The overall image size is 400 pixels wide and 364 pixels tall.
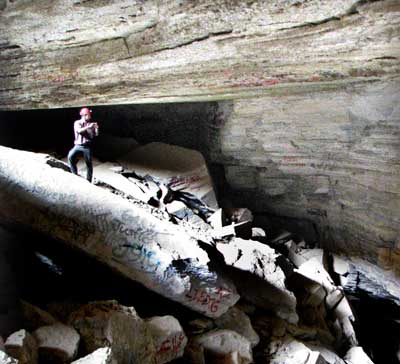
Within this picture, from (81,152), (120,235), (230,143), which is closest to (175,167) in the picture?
(230,143)

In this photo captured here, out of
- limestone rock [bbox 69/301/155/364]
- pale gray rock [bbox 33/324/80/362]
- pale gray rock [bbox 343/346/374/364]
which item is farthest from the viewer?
pale gray rock [bbox 343/346/374/364]

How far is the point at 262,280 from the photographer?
378 cm

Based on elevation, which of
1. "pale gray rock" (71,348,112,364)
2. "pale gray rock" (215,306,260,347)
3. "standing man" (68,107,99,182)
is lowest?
"pale gray rock" (215,306,260,347)

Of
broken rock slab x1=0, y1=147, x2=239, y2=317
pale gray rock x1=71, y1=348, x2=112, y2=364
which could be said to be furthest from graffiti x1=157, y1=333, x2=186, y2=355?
pale gray rock x1=71, y1=348, x2=112, y2=364

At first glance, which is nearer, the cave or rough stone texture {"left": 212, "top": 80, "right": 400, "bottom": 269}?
the cave

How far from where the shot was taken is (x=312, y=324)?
12.9ft

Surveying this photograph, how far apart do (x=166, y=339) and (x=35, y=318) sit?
0.80 m

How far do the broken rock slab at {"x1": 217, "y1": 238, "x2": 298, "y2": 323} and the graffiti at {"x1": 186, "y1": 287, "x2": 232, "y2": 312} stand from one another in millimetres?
648

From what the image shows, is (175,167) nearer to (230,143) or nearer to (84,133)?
(230,143)

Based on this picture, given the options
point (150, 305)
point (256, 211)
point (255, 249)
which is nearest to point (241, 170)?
Result: point (256, 211)

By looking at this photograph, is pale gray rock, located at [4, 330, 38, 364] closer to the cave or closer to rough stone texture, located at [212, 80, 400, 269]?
the cave

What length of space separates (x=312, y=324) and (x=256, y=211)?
2.27 metres

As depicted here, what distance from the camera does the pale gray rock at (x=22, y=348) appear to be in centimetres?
207

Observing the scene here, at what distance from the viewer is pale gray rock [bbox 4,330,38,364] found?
81.7 inches
